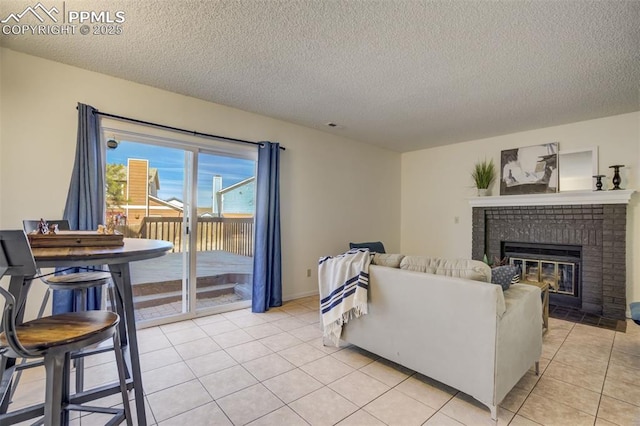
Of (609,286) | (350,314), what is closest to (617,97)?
(609,286)

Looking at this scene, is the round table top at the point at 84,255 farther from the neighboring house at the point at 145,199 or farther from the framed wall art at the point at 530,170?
the framed wall art at the point at 530,170

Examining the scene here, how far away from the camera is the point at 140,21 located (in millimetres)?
2104

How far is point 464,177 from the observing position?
5195 millimetres

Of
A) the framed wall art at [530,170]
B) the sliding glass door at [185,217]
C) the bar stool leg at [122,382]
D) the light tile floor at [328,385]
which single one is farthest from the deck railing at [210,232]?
the framed wall art at [530,170]

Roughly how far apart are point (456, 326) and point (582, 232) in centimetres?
336

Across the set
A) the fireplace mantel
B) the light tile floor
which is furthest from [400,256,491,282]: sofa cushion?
the fireplace mantel

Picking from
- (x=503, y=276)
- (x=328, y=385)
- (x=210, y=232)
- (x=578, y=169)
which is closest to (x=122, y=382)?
(x=328, y=385)

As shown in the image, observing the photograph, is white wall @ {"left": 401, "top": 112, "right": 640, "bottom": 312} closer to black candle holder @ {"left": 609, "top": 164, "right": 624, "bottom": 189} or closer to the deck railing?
black candle holder @ {"left": 609, "top": 164, "right": 624, "bottom": 189}

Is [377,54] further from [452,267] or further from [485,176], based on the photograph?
[485,176]

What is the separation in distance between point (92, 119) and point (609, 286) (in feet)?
20.0

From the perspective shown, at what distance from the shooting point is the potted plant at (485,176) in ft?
15.8

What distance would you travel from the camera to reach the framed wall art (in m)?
4.25

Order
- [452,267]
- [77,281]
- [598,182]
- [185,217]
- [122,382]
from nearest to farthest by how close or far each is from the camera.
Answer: [122,382]
[77,281]
[452,267]
[185,217]
[598,182]

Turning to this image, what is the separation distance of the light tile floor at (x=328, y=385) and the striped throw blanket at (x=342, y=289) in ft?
1.01
